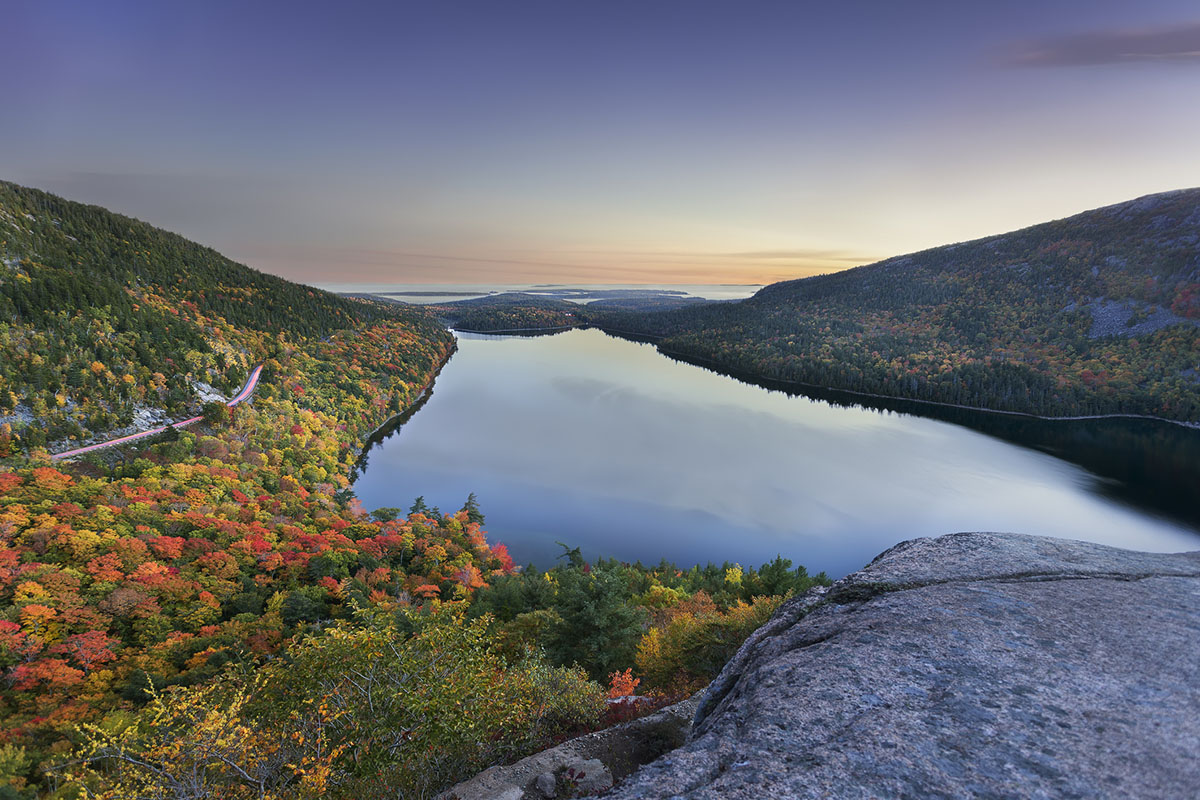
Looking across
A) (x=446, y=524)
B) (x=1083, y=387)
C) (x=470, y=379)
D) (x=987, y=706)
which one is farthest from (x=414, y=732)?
(x=1083, y=387)

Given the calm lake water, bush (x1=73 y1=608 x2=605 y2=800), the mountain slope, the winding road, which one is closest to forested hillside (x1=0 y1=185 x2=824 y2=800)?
bush (x1=73 y1=608 x2=605 y2=800)

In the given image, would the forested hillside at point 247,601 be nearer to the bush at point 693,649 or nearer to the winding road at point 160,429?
the bush at point 693,649

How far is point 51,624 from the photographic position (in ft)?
105

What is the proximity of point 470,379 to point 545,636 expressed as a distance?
14227cm

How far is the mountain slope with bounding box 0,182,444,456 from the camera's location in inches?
2525

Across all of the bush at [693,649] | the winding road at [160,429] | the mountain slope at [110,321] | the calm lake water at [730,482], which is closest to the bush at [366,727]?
the bush at [693,649]

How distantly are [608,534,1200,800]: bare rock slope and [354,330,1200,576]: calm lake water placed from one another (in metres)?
51.4

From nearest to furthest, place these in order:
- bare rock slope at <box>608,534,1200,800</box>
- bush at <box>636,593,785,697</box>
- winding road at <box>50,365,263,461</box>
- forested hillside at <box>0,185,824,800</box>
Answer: bare rock slope at <box>608,534,1200,800</box> → forested hillside at <box>0,185,824,800</box> → bush at <box>636,593,785,697</box> → winding road at <box>50,365,263,461</box>

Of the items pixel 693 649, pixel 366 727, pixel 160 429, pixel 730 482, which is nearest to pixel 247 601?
pixel 366 727

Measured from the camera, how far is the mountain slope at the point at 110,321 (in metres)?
64.1

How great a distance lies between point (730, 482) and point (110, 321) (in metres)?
113

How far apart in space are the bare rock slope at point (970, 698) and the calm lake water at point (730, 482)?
51.4m

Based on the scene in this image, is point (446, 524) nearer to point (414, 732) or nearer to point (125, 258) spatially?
point (414, 732)

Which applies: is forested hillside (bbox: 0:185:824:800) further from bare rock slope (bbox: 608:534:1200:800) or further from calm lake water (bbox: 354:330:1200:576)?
calm lake water (bbox: 354:330:1200:576)
